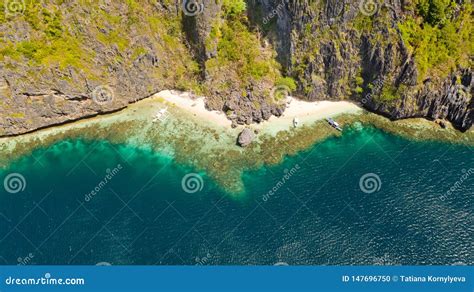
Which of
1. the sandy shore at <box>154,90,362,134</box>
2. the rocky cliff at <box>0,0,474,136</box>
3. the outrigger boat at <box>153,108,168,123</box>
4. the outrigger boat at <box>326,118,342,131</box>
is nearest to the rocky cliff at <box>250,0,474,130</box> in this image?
the rocky cliff at <box>0,0,474,136</box>

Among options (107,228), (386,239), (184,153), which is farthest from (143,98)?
(386,239)

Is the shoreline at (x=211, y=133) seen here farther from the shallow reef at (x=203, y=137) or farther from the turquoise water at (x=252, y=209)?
the turquoise water at (x=252, y=209)

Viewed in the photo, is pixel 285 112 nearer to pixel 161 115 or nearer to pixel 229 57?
pixel 229 57

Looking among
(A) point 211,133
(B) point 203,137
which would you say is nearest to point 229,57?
(A) point 211,133

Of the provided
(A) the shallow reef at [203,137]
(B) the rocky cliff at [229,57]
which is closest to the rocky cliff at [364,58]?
(B) the rocky cliff at [229,57]

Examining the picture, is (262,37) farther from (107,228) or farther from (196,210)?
→ (107,228)
